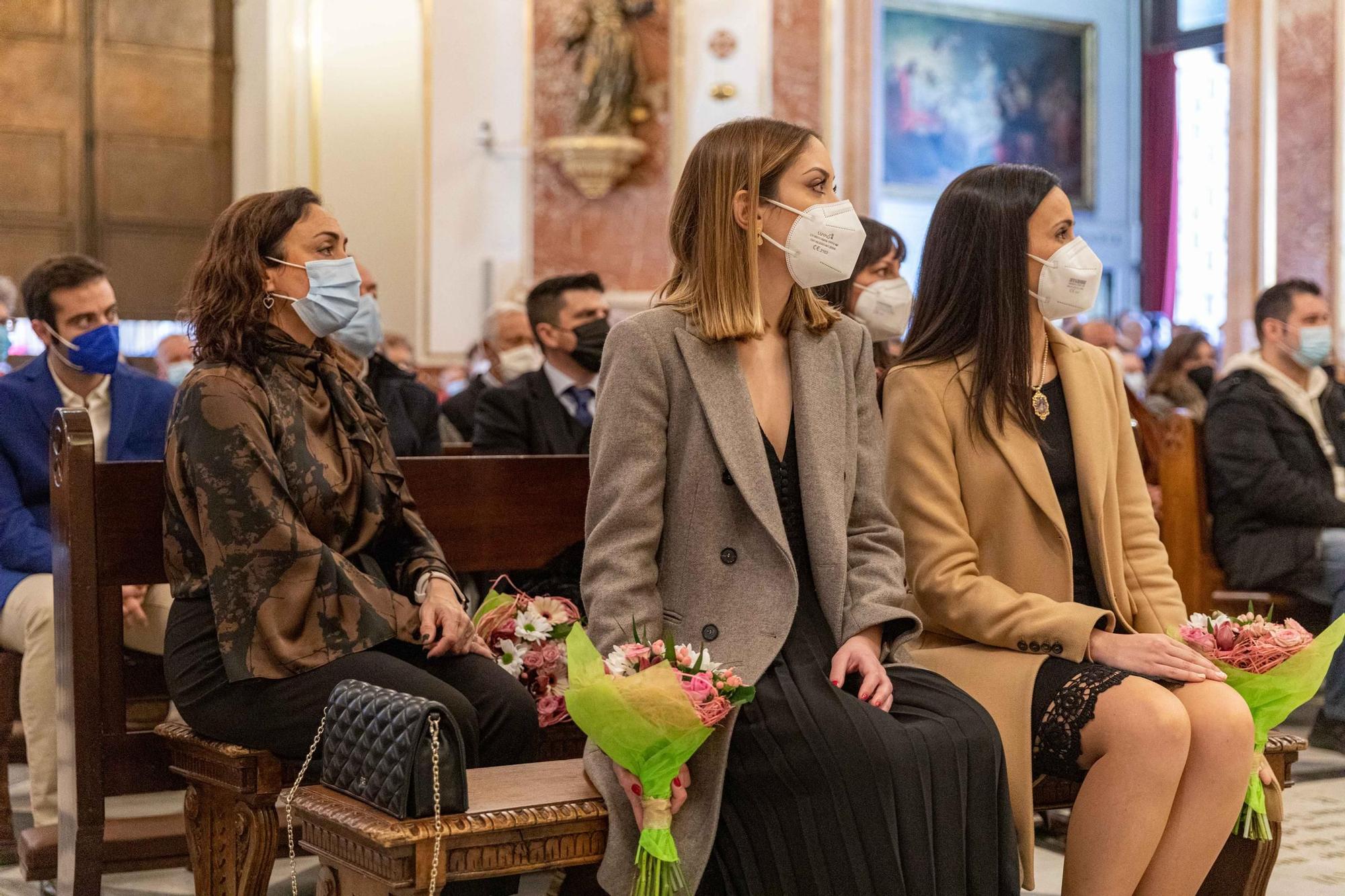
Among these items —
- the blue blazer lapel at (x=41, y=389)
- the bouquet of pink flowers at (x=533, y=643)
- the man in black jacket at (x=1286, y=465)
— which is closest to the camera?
the bouquet of pink flowers at (x=533, y=643)

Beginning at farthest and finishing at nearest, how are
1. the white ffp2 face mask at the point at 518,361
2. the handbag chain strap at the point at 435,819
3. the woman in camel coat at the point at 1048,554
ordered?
the white ffp2 face mask at the point at 518,361 → the woman in camel coat at the point at 1048,554 → the handbag chain strap at the point at 435,819

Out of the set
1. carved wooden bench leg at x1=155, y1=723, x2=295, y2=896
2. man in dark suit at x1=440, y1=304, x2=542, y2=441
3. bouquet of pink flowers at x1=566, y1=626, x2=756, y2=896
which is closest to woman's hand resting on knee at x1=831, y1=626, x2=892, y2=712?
bouquet of pink flowers at x1=566, y1=626, x2=756, y2=896

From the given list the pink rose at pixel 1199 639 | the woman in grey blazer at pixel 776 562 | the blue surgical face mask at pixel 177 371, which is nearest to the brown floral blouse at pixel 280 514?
the woman in grey blazer at pixel 776 562

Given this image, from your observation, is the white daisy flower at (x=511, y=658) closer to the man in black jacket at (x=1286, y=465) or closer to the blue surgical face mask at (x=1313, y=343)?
the man in black jacket at (x=1286, y=465)

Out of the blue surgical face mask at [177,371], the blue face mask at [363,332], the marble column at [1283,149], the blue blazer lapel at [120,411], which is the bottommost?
the blue blazer lapel at [120,411]

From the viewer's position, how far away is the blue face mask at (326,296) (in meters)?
3.32

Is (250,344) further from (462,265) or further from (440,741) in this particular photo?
(462,265)

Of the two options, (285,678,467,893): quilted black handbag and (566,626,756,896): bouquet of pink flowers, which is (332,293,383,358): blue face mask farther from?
(566,626,756,896): bouquet of pink flowers

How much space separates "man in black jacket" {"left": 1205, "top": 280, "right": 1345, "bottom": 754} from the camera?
5.39 meters

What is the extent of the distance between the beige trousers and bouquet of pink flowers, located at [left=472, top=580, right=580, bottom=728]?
2.93 feet

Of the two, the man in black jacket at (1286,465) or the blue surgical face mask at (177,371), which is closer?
the man in black jacket at (1286,465)

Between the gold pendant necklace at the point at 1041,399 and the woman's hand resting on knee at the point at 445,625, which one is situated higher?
the gold pendant necklace at the point at 1041,399

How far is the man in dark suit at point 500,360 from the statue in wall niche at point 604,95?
2.93 m

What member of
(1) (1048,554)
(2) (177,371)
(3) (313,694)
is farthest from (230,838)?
(2) (177,371)
